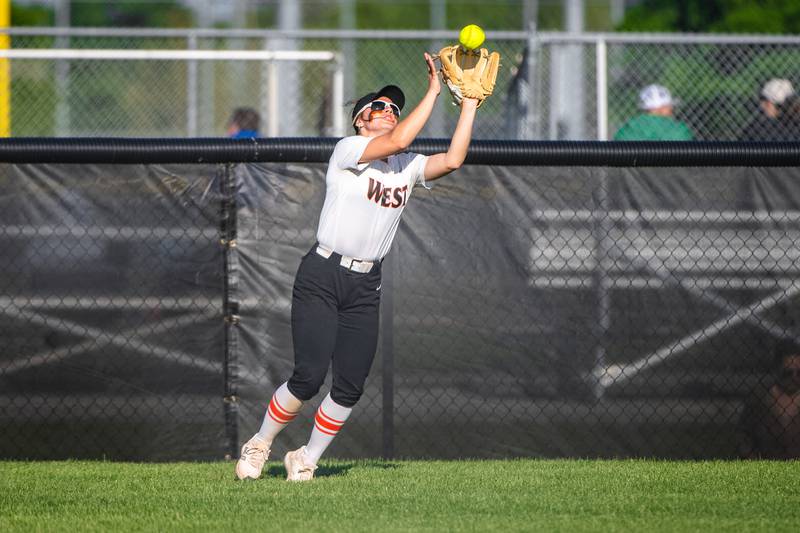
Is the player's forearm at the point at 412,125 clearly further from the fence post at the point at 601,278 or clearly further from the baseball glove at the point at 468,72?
the fence post at the point at 601,278

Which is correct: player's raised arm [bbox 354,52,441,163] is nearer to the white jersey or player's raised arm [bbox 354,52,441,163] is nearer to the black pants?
the white jersey

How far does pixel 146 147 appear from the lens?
598cm

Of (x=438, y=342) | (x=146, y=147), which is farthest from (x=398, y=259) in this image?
(x=146, y=147)

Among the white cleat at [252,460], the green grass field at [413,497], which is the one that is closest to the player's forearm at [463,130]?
the green grass field at [413,497]

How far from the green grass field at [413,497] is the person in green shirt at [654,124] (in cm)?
286

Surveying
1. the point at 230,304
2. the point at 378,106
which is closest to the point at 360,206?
the point at 378,106

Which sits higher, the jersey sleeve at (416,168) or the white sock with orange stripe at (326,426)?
the jersey sleeve at (416,168)

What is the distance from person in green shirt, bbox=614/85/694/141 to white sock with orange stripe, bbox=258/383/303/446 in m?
3.76

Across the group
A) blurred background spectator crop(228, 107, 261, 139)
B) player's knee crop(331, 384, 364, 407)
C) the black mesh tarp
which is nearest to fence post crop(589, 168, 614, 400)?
the black mesh tarp

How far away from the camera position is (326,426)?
210 inches

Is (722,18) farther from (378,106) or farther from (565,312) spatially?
(378,106)

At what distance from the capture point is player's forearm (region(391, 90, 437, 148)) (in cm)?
471

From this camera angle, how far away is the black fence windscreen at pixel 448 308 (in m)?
6.00

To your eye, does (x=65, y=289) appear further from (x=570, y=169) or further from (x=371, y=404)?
(x=570, y=169)
